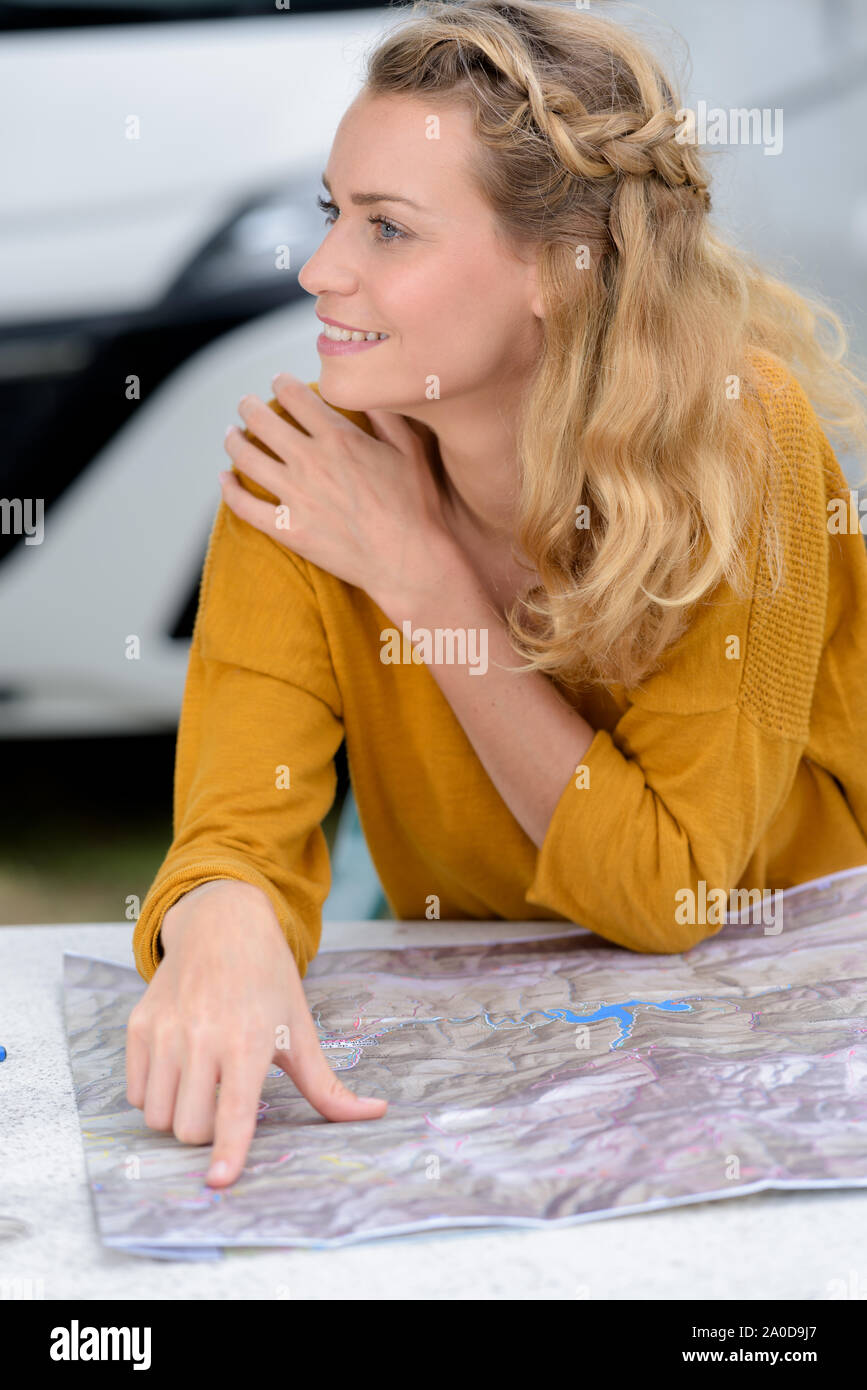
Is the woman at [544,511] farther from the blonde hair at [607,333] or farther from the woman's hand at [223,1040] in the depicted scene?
the woman's hand at [223,1040]

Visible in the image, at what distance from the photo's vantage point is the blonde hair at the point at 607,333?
1.04 metres

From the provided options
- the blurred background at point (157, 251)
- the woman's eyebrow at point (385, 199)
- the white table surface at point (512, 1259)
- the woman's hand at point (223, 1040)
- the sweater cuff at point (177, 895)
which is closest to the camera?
the white table surface at point (512, 1259)

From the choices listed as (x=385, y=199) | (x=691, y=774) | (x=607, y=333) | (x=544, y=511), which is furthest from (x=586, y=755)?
(x=385, y=199)

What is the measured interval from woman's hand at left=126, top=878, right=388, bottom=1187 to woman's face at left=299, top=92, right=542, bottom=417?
441 millimetres

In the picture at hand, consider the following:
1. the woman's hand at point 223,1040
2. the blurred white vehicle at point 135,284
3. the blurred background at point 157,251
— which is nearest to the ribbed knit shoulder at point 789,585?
the woman's hand at point 223,1040

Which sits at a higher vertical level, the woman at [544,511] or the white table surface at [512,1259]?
the woman at [544,511]

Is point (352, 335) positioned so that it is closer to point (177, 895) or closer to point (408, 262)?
point (408, 262)

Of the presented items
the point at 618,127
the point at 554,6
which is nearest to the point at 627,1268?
the point at 618,127

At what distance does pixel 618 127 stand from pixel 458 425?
0.83 feet

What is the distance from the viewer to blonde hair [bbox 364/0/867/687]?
40.9 inches
